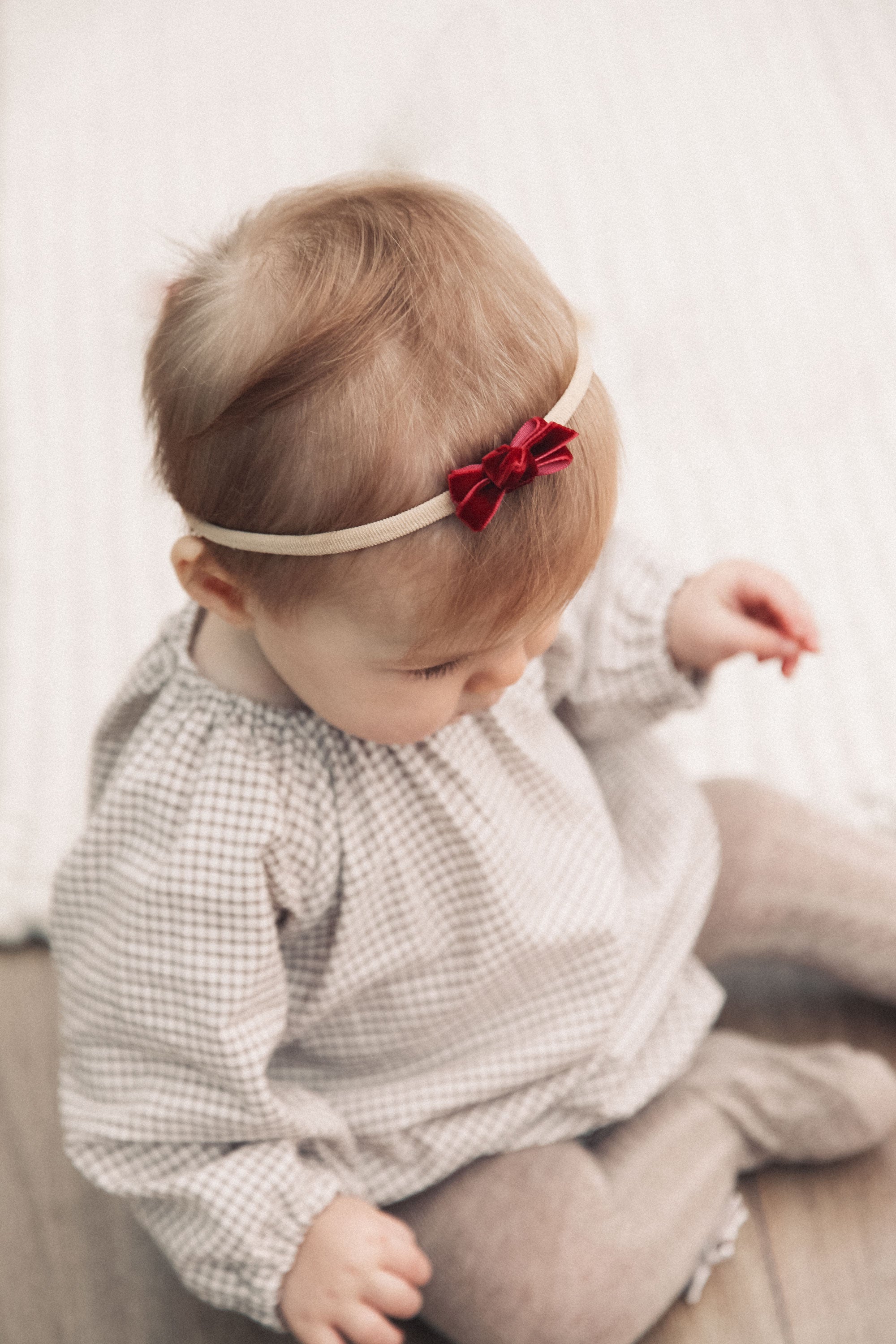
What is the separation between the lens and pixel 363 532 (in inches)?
18.3

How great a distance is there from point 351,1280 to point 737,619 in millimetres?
400

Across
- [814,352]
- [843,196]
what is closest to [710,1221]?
[814,352]

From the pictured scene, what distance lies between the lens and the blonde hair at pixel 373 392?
45cm

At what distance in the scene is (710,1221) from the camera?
69 cm

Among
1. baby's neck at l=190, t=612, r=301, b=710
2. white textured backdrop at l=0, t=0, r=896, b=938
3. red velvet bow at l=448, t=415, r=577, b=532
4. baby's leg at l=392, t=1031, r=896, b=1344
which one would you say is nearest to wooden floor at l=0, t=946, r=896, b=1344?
baby's leg at l=392, t=1031, r=896, b=1344

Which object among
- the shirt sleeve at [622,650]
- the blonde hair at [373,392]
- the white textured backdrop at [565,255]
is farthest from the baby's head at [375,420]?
the white textured backdrop at [565,255]

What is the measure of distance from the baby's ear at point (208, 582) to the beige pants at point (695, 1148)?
0.34 meters

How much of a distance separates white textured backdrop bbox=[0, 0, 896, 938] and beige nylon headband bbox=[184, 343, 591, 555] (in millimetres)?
455

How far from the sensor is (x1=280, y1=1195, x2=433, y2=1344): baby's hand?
592 mm

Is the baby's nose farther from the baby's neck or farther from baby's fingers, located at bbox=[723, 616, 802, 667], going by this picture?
baby's fingers, located at bbox=[723, 616, 802, 667]

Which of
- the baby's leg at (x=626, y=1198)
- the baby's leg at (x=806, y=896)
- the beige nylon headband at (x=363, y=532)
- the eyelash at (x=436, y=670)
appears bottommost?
the baby's leg at (x=626, y=1198)

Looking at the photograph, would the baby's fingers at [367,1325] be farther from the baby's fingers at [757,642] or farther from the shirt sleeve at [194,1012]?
the baby's fingers at [757,642]

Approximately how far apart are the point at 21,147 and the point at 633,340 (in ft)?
2.47

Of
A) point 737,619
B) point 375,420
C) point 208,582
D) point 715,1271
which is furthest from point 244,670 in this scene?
point 715,1271
